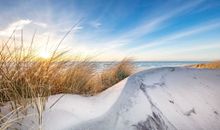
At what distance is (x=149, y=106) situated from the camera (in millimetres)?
1646

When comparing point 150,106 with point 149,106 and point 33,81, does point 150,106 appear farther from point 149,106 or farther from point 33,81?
point 33,81

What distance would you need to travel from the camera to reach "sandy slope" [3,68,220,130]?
60.6 inches

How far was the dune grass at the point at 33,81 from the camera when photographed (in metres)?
1.59

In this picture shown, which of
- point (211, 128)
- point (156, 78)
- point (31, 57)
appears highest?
point (31, 57)

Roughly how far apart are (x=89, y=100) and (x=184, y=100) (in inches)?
31.1

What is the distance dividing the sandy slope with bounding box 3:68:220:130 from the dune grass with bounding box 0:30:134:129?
132 millimetres

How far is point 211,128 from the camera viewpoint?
1585 millimetres

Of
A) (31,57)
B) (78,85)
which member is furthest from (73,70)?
(31,57)

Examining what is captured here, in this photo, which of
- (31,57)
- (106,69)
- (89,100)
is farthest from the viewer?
(106,69)

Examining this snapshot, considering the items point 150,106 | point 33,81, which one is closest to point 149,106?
point 150,106

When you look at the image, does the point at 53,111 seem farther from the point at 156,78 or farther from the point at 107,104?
the point at 156,78

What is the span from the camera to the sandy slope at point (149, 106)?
5.05 ft

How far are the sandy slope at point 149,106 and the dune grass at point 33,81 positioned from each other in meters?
0.13

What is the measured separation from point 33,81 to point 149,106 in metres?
1.07
